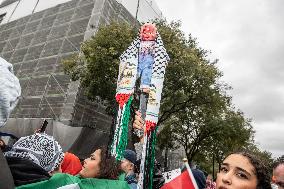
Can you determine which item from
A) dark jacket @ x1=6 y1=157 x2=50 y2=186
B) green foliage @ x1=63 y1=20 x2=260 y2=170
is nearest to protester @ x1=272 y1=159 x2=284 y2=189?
dark jacket @ x1=6 y1=157 x2=50 y2=186

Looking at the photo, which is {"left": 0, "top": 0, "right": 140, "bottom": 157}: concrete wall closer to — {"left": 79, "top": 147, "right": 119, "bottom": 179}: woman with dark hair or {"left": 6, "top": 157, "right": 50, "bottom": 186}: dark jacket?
{"left": 79, "top": 147, "right": 119, "bottom": 179}: woman with dark hair

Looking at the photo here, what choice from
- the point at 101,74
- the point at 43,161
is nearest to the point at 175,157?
the point at 101,74

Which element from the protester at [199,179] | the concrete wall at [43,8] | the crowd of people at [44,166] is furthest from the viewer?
the concrete wall at [43,8]

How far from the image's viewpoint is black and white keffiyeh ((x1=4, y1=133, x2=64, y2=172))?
7.83 feet

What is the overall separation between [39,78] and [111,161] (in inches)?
850

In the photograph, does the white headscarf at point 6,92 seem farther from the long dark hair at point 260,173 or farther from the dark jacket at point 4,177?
the long dark hair at point 260,173

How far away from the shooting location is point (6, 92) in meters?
1.61

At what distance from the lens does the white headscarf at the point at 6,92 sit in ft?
5.23

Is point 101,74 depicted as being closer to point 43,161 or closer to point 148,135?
point 148,135

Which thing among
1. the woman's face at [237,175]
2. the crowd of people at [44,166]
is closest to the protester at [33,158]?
the crowd of people at [44,166]

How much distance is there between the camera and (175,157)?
37500 millimetres

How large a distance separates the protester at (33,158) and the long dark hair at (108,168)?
59 centimetres

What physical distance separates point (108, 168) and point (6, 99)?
1.95 meters

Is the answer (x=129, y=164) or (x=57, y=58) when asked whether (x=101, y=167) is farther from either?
(x=57, y=58)
